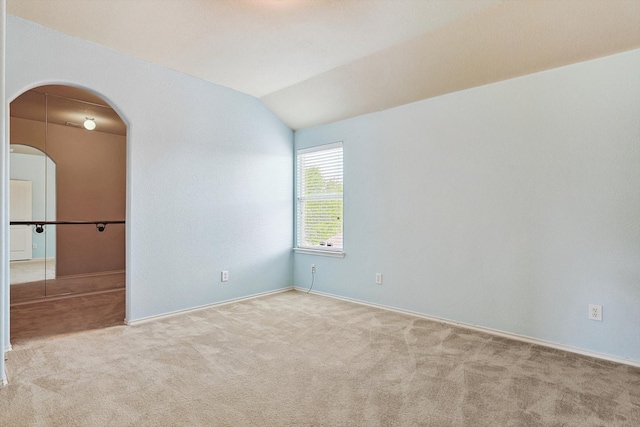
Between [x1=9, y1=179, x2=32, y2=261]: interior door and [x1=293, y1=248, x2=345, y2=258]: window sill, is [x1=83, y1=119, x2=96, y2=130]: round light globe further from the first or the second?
[x1=293, y1=248, x2=345, y2=258]: window sill

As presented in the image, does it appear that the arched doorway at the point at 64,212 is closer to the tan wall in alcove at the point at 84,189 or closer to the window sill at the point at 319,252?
the tan wall in alcove at the point at 84,189

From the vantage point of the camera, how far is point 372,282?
4004 mm

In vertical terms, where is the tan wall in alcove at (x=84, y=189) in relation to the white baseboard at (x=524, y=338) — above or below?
above

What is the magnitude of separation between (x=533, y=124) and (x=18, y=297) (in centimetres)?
592

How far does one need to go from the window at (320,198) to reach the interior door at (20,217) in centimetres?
340

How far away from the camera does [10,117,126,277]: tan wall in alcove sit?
4375 mm

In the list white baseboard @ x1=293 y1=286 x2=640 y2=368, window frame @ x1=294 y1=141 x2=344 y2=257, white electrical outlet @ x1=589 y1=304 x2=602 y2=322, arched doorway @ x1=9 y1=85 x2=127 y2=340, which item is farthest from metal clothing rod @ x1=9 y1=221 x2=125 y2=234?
white electrical outlet @ x1=589 y1=304 x2=602 y2=322

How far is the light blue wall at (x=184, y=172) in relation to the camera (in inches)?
116

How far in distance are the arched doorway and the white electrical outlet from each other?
14.1 feet

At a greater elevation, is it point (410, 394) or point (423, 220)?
point (423, 220)

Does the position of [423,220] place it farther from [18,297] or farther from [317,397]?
[18,297]

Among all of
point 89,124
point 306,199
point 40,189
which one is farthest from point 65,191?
point 306,199

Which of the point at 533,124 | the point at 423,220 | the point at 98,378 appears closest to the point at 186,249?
the point at 98,378

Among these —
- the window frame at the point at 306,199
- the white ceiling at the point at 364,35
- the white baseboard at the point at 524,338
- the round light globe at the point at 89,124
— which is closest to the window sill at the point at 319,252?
the window frame at the point at 306,199
